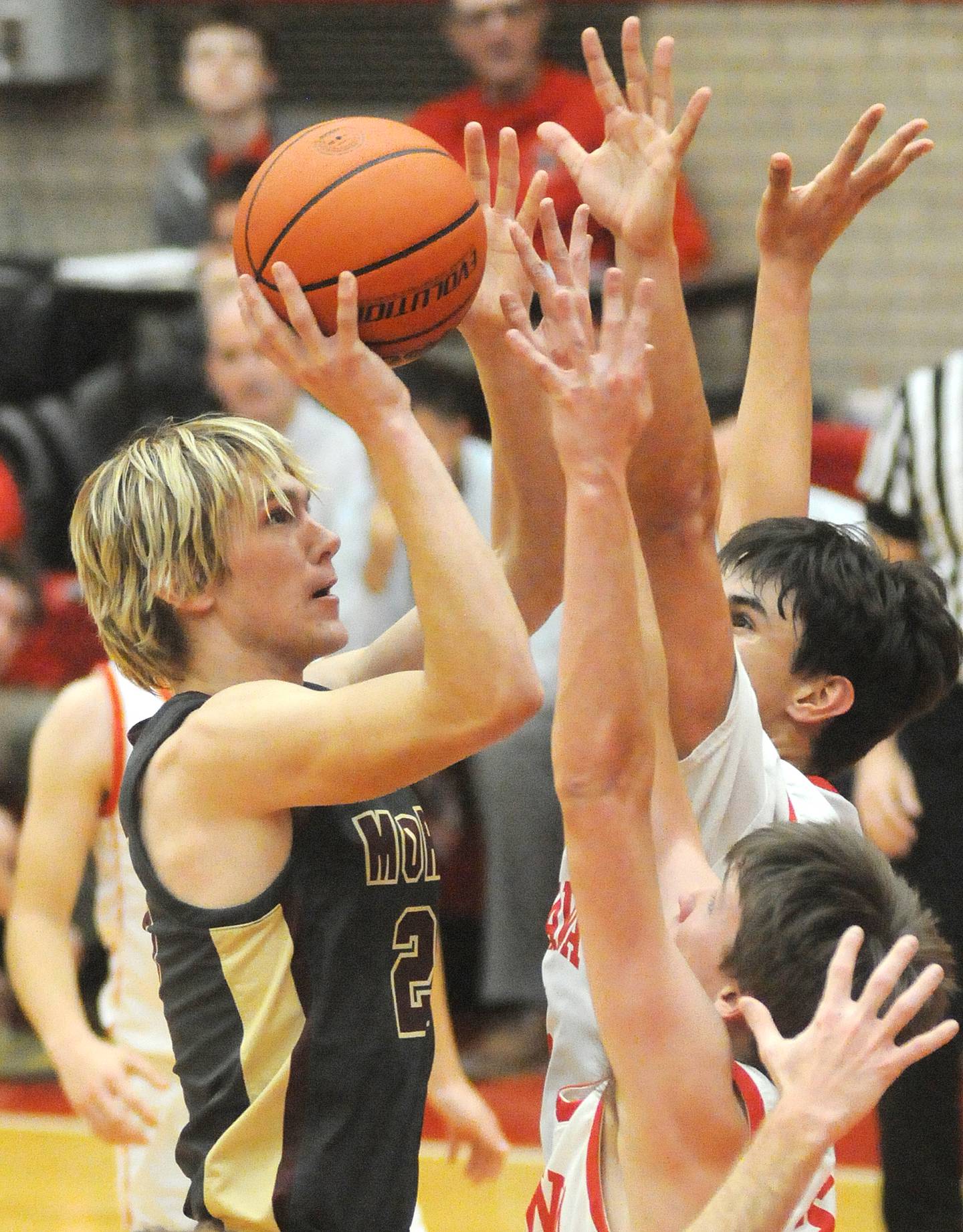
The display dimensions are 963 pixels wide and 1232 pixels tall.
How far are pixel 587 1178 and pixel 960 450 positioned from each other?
258 cm

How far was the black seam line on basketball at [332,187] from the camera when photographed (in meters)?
2.35

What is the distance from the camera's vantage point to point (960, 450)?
4.19 metres

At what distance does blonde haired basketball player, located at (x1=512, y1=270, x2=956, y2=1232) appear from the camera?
1.87 meters

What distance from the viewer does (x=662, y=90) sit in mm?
2418

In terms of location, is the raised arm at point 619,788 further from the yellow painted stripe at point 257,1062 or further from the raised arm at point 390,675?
the yellow painted stripe at point 257,1062

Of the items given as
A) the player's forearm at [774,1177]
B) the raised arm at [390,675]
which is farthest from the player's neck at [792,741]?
the player's forearm at [774,1177]

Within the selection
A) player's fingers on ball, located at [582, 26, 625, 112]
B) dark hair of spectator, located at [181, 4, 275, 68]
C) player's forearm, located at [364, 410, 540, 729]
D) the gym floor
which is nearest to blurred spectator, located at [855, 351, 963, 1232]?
the gym floor

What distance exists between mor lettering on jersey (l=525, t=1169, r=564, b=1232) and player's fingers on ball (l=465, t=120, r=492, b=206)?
1.33 meters

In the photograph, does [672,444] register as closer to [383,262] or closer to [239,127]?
[383,262]

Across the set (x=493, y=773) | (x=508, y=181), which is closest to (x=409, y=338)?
(x=508, y=181)

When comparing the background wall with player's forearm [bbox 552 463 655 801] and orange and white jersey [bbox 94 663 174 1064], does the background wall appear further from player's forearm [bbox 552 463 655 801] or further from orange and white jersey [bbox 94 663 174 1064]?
player's forearm [bbox 552 463 655 801]

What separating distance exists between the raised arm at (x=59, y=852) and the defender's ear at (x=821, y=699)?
52.8 inches

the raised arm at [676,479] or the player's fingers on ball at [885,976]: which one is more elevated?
the raised arm at [676,479]

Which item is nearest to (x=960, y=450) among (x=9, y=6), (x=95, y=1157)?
(x=95, y=1157)
